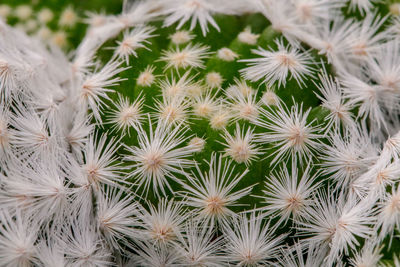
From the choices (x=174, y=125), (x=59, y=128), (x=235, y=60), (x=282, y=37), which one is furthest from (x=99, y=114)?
(x=282, y=37)

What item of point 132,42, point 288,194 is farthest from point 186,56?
point 288,194

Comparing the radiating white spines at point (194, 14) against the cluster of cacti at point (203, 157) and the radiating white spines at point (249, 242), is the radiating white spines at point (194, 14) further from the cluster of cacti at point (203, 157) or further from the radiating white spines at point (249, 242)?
the radiating white spines at point (249, 242)

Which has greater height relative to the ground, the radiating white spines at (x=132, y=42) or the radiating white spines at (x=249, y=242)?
the radiating white spines at (x=132, y=42)

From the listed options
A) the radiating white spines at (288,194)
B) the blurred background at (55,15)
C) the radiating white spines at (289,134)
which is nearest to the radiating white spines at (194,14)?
the radiating white spines at (289,134)

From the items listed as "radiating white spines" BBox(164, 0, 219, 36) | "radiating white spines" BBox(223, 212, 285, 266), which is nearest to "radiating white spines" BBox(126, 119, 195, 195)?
"radiating white spines" BBox(223, 212, 285, 266)

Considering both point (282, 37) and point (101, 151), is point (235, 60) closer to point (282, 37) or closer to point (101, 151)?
point (282, 37)

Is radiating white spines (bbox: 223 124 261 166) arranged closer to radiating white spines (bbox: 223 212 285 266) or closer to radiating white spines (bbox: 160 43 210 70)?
radiating white spines (bbox: 223 212 285 266)

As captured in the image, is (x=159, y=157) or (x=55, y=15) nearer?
(x=159, y=157)

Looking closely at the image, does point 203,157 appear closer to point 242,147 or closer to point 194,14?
point 242,147
